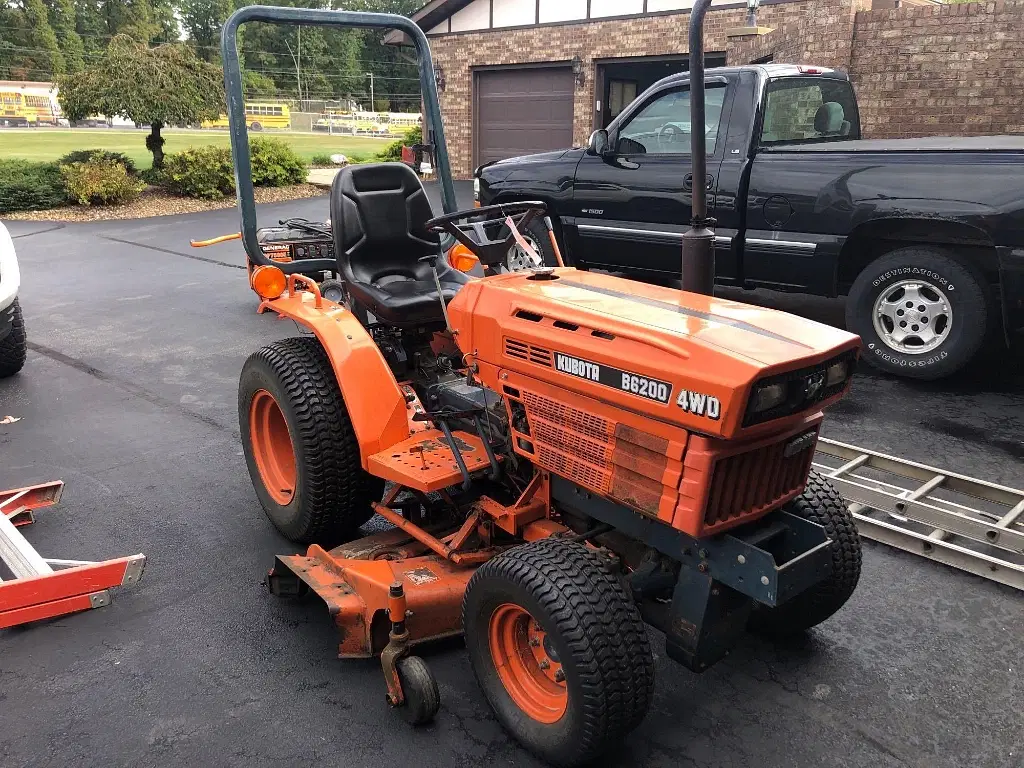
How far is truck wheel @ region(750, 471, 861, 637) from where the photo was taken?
2.91m

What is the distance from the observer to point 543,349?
2.65 meters

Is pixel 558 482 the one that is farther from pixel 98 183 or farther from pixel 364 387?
pixel 98 183

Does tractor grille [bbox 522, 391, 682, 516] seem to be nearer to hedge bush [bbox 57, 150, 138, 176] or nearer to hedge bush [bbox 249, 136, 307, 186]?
hedge bush [bbox 249, 136, 307, 186]

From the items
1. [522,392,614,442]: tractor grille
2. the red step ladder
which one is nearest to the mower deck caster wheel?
[522,392,614,442]: tractor grille

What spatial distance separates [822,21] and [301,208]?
31.8 ft

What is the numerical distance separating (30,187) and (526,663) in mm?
16574

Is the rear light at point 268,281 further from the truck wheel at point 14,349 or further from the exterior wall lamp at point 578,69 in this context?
the exterior wall lamp at point 578,69

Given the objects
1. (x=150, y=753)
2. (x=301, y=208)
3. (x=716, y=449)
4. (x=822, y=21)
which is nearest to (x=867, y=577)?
(x=716, y=449)

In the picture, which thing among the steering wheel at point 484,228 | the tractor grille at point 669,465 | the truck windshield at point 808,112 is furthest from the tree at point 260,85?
the tractor grille at point 669,465

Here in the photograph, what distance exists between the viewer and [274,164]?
1827 centimetres

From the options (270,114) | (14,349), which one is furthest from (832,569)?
(270,114)

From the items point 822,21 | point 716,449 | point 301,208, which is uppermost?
point 822,21

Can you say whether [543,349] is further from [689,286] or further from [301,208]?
[301,208]

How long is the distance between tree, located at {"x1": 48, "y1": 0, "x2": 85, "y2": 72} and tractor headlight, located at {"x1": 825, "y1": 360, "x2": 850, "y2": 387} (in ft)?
247
